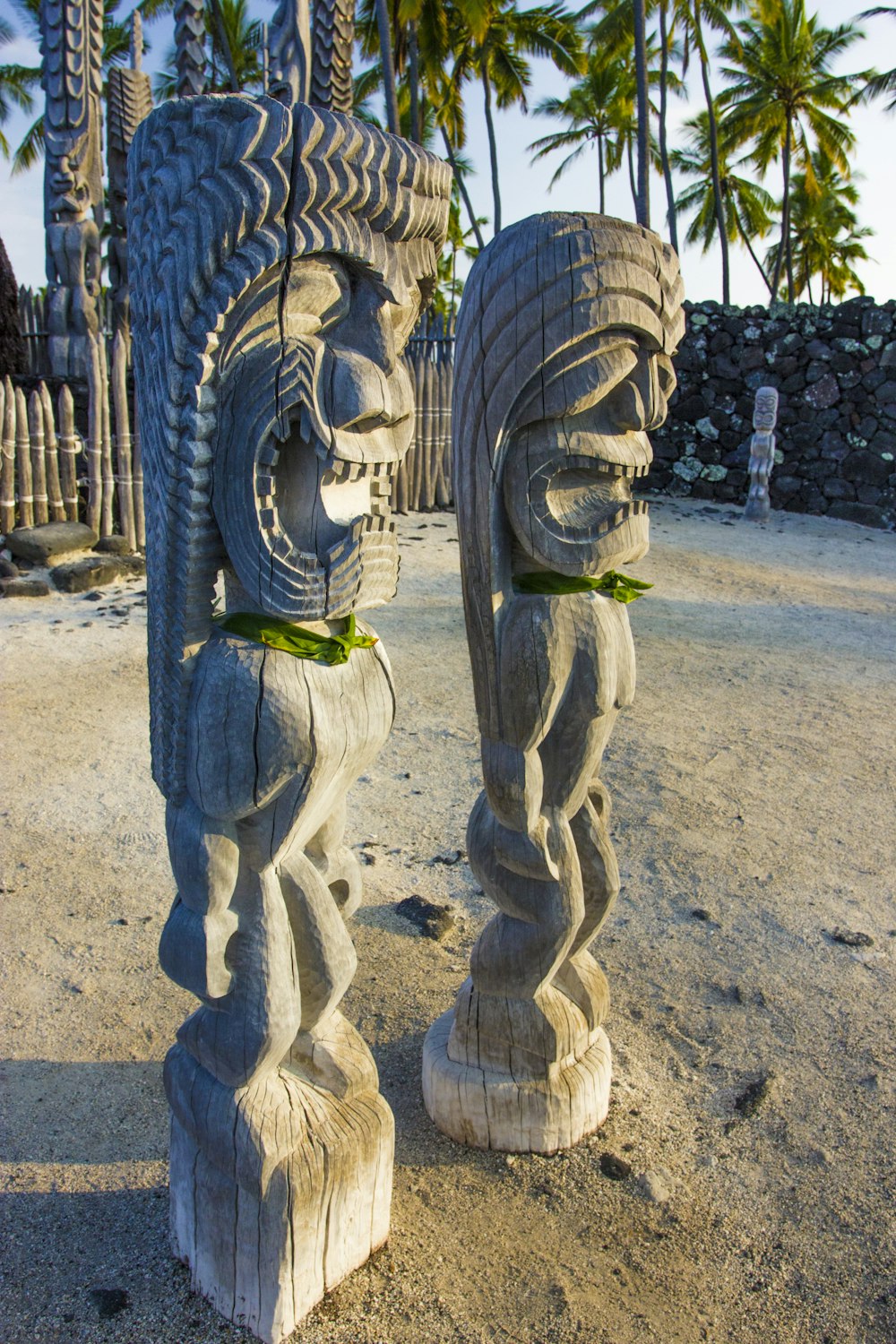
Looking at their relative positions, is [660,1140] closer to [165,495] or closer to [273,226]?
[165,495]

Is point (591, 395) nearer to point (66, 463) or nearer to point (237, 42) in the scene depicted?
point (66, 463)

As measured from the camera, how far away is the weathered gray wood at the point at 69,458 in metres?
7.51

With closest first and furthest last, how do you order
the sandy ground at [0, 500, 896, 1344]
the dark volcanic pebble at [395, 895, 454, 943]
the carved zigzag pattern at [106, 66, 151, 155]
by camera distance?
the sandy ground at [0, 500, 896, 1344] → the dark volcanic pebble at [395, 895, 454, 943] → the carved zigzag pattern at [106, 66, 151, 155]

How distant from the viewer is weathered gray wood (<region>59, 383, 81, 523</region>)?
7.51m

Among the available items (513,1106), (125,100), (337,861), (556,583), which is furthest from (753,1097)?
(125,100)

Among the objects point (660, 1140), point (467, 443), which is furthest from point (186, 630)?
point (660, 1140)

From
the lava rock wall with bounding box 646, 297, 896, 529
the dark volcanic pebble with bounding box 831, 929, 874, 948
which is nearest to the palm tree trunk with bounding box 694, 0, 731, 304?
the lava rock wall with bounding box 646, 297, 896, 529

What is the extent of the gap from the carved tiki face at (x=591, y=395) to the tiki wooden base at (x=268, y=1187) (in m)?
1.23

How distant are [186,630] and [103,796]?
2.81 m

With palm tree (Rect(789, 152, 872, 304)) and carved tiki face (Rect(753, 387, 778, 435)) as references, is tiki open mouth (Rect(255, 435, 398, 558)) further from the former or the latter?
palm tree (Rect(789, 152, 872, 304))

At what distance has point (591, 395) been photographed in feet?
A: 6.89

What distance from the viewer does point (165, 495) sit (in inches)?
64.2

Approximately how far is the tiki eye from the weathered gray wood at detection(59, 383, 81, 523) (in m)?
6.46

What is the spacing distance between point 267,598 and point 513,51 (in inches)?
977
